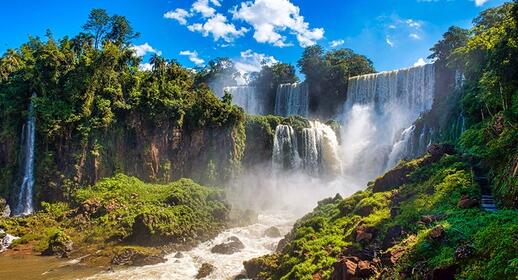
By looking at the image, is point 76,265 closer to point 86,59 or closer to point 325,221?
point 325,221

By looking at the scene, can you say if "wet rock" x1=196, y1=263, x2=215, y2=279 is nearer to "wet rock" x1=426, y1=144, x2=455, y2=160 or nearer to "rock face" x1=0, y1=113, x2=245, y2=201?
"wet rock" x1=426, y1=144, x2=455, y2=160

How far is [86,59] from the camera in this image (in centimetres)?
3781

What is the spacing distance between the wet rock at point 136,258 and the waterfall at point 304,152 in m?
23.1

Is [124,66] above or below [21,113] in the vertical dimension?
above

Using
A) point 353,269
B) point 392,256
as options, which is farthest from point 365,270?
point 392,256

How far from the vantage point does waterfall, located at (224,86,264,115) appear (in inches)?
2660

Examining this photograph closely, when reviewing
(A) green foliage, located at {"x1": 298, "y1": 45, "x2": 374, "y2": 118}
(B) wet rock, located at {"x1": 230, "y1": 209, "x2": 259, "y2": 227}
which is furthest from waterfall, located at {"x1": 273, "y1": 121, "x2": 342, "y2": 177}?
(A) green foliage, located at {"x1": 298, "y1": 45, "x2": 374, "y2": 118}

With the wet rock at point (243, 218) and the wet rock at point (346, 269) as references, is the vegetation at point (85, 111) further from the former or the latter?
the wet rock at point (346, 269)

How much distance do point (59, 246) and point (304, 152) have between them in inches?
1082

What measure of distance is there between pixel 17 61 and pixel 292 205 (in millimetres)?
36168

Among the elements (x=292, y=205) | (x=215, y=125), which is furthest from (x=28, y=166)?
(x=292, y=205)

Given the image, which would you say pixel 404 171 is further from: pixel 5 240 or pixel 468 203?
pixel 5 240

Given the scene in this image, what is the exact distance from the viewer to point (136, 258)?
2452 centimetres

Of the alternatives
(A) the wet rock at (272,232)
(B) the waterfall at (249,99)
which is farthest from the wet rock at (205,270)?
(B) the waterfall at (249,99)
